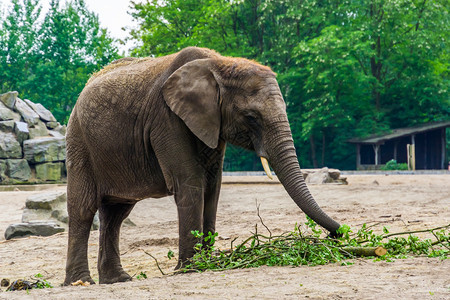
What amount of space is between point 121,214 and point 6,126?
20786 mm

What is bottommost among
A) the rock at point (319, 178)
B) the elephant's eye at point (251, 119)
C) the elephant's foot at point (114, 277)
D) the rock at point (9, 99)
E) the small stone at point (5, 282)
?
the elephant's foot at point (114, 277)

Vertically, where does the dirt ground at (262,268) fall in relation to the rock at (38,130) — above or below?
below

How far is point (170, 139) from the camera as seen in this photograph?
662 centimetres

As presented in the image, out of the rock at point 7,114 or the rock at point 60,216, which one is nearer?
the rock at point 60,216

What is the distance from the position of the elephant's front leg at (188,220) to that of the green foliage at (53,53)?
43.8 metres

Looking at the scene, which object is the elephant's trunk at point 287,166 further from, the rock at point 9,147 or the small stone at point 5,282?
the rock at point 9,147

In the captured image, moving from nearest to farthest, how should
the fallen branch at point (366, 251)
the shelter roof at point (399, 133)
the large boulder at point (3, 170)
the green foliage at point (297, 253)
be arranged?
the green foliage at point (297, 253) → the fallen branch at point (366, 251) → the large boulder at point (3, 170) → the shelter roof at point (399, 133)

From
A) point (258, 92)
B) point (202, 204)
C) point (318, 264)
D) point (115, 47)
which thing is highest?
point (115, 47)

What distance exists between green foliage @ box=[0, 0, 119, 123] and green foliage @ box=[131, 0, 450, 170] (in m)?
11.5

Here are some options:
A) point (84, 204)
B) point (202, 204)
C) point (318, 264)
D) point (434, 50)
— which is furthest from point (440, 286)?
point (434, 50)

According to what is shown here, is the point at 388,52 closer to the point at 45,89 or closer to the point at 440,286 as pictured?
the point at 45,89

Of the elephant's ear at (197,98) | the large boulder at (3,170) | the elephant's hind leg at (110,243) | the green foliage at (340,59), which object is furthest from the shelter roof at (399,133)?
the elephant's ear at (197,98)

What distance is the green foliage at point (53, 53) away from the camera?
49.7 metres

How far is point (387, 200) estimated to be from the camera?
14.5 meters
